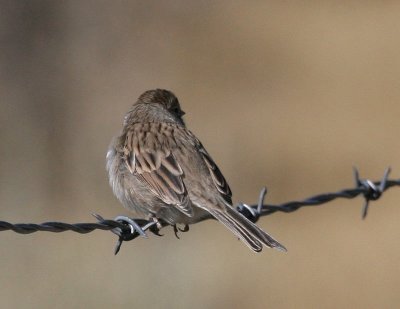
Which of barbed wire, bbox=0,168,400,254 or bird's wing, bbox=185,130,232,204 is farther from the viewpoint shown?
bird's wing, bbox=185,130,232,204

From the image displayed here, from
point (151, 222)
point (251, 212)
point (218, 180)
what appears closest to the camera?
point (251, 212)

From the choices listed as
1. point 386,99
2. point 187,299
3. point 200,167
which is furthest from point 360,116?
point 200,167

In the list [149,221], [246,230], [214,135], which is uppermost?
[246,230]

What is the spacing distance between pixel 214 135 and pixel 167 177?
4845mm

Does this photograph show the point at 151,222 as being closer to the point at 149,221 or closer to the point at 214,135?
the point at 149,221

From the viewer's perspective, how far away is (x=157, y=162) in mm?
6516

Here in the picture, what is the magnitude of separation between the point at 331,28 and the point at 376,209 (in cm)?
190

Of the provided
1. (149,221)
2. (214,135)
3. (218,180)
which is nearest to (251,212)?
(218,180)

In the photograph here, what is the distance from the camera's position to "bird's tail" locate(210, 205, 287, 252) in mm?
5730

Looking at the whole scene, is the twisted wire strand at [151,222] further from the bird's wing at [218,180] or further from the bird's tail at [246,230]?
the bird's wing at [218,180]

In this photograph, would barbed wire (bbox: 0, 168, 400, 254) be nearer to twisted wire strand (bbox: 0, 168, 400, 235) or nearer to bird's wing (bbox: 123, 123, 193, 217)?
twisted wire strand (bbox: 0, 168, 400, 235)

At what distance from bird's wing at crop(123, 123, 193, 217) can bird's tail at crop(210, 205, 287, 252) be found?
0.21 meters

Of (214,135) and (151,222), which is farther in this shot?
(214,135)

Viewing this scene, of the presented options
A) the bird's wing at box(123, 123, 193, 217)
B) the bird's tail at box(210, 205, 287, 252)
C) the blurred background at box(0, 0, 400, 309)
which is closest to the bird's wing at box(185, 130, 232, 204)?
the bird's wing at box(123, 123, 193, 217)
